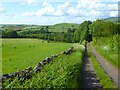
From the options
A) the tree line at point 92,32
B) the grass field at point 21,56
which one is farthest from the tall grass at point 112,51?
the tree line at point 92,32

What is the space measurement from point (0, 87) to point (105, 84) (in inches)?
368

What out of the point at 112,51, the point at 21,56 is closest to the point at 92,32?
the point at 21,56

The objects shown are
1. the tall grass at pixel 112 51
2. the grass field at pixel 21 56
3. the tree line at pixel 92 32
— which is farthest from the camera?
the tree line at pixel 92 32

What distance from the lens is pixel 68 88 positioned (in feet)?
40.5

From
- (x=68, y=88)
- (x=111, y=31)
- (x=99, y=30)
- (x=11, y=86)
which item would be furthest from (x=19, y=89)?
(x=99, y=30)

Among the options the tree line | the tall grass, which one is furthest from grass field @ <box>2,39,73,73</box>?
the tree line

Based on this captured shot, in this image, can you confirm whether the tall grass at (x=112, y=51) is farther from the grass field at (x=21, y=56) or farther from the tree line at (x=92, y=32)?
the tree line at (x=92, y=32)

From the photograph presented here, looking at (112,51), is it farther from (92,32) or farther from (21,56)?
(92,32)

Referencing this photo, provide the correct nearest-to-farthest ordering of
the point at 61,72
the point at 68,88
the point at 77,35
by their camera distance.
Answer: the point at 68,88 < the point at 61,72 < the point at 77,35

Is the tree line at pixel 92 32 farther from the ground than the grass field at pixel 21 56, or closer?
farther from the ground

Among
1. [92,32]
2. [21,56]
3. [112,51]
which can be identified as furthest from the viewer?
[92,32]

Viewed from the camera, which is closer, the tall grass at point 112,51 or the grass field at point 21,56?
the tall grass at point 112,51

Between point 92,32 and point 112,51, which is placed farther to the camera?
point 92,32

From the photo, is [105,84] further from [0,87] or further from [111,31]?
[111,31]
